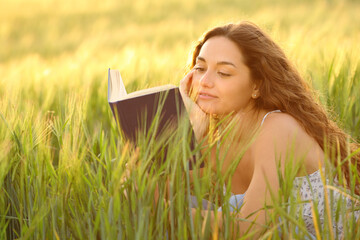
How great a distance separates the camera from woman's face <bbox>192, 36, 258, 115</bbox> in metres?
1.52

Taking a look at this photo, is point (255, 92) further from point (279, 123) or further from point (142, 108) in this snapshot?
point (142, 108)

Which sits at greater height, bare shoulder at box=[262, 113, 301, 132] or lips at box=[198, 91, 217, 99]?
lips at box=[198, 91, 217, 99]

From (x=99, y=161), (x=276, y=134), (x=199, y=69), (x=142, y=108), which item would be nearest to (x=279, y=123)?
(x=276, y=134)

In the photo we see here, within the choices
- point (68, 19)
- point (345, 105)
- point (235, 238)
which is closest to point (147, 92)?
point (235, 238)

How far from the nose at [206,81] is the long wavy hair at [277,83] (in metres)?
0.17

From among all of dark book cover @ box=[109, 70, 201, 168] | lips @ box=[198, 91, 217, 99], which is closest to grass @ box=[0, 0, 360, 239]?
dark book cover @ box=[109, 70, 201, 168]

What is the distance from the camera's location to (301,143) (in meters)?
1.48

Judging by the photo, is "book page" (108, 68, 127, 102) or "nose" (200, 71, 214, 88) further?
"nose" (200, 71, 214, 88)

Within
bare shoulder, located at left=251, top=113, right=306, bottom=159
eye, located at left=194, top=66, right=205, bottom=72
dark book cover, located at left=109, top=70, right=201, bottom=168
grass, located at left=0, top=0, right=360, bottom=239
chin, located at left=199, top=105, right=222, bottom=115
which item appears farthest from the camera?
eye, located at left=194, top=66, right=205, bottom=72

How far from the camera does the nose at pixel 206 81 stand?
1506mm

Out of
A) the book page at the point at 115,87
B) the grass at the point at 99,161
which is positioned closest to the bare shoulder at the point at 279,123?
the grass at the point at 99,161

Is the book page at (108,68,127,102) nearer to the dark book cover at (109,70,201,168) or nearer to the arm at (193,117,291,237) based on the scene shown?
the dark book cover at (109,70,201,168)

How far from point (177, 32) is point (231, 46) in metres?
8.82

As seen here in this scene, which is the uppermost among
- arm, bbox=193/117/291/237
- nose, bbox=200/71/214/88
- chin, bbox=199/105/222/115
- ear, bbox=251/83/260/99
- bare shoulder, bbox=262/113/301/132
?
nose, bbox=200/71/214/88
